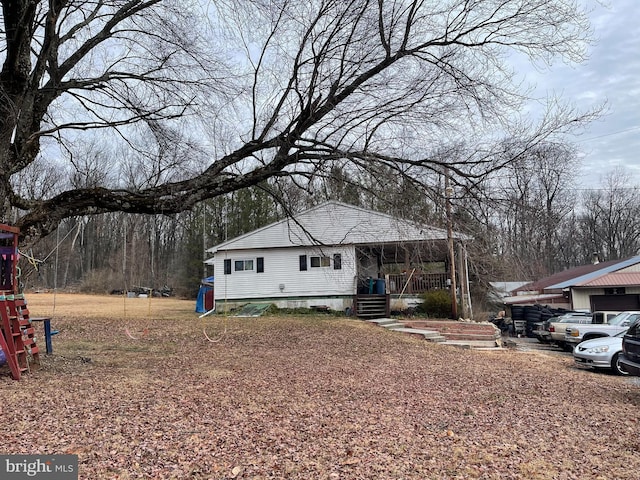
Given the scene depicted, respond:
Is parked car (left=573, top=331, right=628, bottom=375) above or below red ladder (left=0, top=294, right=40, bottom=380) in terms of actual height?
below

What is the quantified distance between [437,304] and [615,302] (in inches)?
456

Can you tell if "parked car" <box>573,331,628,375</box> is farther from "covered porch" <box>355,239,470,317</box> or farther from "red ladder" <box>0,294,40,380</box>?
"red ladder" <box>0,294,40,380</box>

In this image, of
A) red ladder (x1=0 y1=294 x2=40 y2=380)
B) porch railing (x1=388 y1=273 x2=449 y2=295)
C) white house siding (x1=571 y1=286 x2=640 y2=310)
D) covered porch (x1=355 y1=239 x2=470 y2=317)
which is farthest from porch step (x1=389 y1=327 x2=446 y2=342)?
white house siding (x1=571 y1=286 x2=640 y2=310)

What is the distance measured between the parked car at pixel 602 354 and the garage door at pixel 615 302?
15.1 meters

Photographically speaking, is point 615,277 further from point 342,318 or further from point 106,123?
point 106,123

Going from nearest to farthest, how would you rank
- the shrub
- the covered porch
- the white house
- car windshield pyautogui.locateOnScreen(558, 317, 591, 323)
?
car windshield pyautogui.locateOnScreen(558, 317, 591, 323) → the shrub → the covered porch → the white house

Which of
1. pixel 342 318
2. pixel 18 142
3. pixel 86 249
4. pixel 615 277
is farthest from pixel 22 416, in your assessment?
pixel 86 249

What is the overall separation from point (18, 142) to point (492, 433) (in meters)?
7.99

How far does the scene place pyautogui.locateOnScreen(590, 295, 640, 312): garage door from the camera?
2314 cm

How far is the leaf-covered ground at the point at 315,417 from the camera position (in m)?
3.86

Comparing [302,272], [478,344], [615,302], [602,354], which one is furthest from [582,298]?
[602,354]

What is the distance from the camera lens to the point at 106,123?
884 cm

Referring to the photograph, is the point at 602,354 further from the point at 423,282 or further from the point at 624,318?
the point at 423,282

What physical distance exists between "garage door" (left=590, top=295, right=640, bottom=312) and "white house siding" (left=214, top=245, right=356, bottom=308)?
13.4 meters
